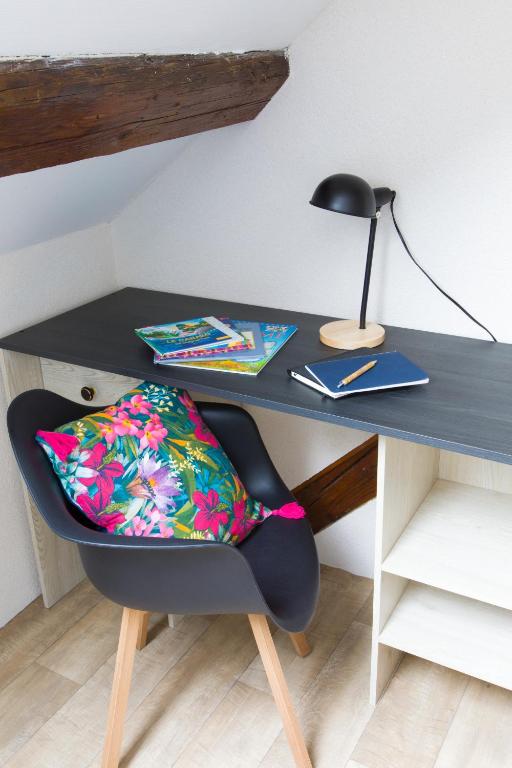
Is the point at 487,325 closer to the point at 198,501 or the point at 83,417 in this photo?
the point at 198,501

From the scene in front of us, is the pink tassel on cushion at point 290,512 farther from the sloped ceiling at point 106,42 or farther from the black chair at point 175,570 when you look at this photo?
the sloped ceiling at point 106,42

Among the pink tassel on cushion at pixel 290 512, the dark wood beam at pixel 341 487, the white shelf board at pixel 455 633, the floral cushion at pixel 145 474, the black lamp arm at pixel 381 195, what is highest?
the black lamp arm at pixel 381 195

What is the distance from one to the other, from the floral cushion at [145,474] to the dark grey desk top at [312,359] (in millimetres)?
124

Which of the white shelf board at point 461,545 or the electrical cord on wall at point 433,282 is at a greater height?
the electrical cord on wall at point 433,282

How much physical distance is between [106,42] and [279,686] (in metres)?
1.33

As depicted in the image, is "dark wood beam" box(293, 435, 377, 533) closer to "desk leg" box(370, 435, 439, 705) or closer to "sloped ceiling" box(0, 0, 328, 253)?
"desk leg" box(370, 435, 439, 705)

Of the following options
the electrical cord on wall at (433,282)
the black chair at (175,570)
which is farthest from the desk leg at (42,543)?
the electrical cord on wall at (433,282)

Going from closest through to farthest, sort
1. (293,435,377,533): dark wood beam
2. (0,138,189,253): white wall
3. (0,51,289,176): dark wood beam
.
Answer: (0,51,289,176): dark wood beam, (0,138,189,253): white wall, (293,435,377,533): dark wood beam

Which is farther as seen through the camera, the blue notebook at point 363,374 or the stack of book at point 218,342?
the stack of book at point 218,342

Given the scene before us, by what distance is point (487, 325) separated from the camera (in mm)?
1848

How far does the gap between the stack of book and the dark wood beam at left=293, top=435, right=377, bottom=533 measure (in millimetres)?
453

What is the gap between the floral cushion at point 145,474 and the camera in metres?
1.59

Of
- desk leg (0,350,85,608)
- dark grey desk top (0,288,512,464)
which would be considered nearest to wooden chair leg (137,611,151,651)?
desk leg (0,350,85,608)

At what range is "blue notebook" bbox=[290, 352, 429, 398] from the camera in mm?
1594
